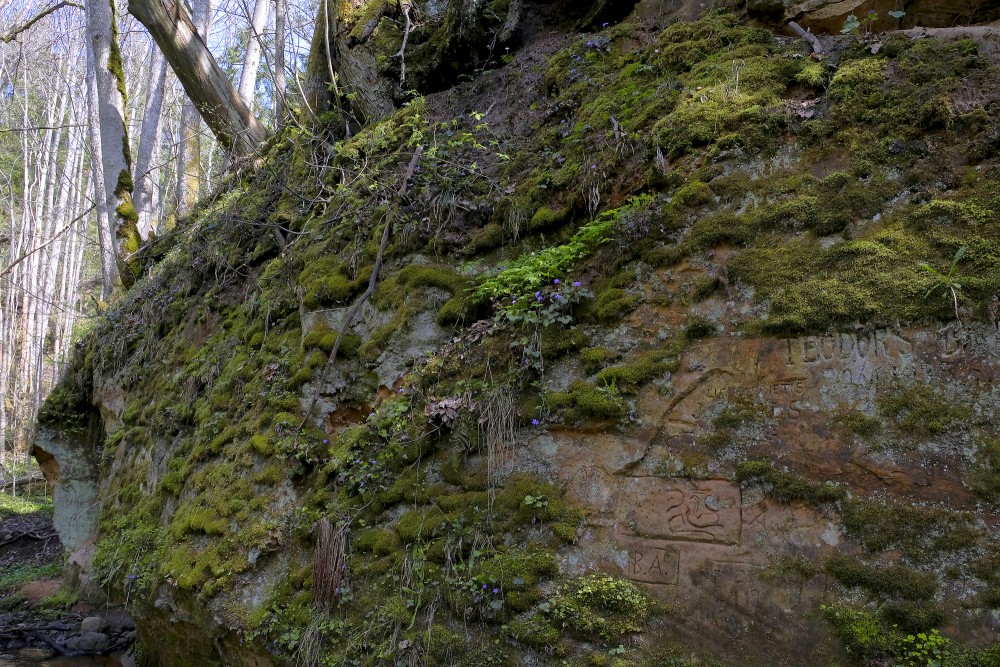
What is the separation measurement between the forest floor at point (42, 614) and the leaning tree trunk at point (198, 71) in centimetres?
635

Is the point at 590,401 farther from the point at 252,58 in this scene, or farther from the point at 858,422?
the point at 252,58

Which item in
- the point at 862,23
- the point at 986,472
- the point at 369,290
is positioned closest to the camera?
the point at 986,472

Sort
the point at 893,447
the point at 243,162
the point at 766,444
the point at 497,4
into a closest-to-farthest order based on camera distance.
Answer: the point at 893,447
the point at 766,444
the point at 497,4
the point at 243,162

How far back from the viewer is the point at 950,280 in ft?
10.5

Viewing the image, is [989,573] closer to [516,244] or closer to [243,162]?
[516,244]

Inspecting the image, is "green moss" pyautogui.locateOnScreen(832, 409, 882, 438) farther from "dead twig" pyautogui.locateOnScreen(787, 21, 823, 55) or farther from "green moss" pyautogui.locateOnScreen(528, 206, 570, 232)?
"dead twig" pyautogui.locateOnScreen(787, 21, 823, 55)

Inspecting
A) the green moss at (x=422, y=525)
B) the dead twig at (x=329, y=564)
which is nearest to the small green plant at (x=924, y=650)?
the green moss at (x=422, y=525)

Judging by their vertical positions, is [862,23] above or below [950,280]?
above

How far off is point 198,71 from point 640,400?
8.12 meters

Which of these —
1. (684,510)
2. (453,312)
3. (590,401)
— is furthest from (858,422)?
(453,312)

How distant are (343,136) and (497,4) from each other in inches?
89.9

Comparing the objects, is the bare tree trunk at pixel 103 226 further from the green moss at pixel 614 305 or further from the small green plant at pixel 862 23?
the small green plant at pixel 862 23

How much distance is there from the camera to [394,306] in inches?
A: 200

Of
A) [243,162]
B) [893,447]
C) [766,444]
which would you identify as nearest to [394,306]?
[766,444]
